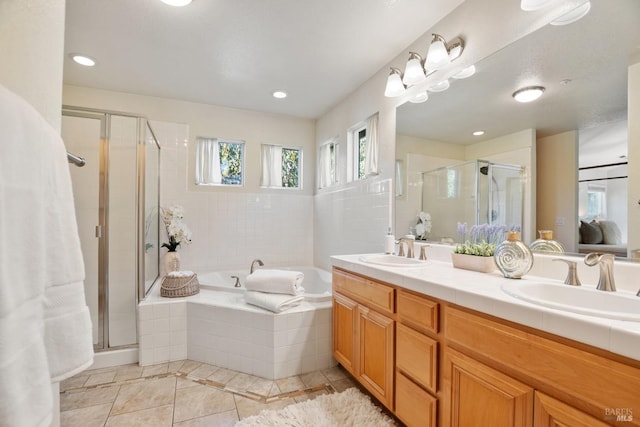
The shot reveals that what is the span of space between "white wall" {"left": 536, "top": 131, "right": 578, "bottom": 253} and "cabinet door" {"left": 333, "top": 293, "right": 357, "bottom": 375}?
1128mm

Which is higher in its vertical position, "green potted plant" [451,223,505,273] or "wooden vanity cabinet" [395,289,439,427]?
"green potted plant" [451,223,505,273]

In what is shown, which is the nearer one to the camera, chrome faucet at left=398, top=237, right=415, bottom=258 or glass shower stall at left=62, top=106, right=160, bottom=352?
chrome faucet at left=398, top=237, right=415, bottom=258

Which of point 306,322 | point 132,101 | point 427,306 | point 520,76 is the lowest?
point 306,322

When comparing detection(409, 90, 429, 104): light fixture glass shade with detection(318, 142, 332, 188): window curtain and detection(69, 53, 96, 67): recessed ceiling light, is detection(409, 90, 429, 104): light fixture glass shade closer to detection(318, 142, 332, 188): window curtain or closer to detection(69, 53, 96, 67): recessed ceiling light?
detection(318, 142, 332, 188): window curtain

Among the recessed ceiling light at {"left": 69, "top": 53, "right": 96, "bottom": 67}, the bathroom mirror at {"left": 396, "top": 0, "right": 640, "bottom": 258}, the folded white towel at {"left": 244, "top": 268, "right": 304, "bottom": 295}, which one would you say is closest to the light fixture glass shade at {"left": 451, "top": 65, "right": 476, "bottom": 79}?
the bathroom mirror at {"left": 396, "top": 0, "right": 640, "bottom": 258}

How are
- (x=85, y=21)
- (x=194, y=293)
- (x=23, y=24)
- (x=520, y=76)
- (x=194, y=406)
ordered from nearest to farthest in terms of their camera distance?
(x=23, y=24) < (x=520, y=76) < (x=194, y=406) < (x=85, y=21) < (x=194, y=293)

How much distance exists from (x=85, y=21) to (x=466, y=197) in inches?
108

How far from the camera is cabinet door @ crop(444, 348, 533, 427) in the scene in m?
0.90

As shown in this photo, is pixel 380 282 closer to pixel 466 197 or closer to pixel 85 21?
pixel 466 197

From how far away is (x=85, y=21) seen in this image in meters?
1.93

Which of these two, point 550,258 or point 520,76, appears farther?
point 520,76

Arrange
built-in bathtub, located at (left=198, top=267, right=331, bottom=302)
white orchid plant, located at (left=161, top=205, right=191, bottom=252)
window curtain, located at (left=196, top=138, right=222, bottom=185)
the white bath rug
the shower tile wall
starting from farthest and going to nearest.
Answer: window curtain, located at (left=196, top=138, right=222, bottom=185) < the shower tile wall < built-in bathtub, located at (left=198, top=267, right=331, bottom=302) < white orchid plant, located at (left=161, top=205, right=191, bottom=252) < the white bath rug

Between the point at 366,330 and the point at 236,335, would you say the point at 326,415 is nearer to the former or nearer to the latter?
the point at 366,330

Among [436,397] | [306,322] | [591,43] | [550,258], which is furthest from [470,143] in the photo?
[306,322]
